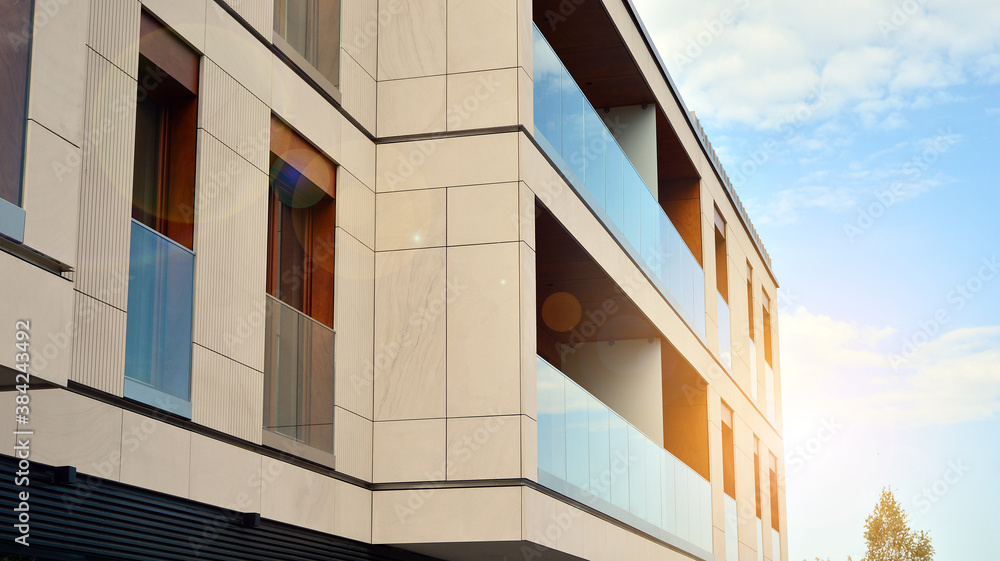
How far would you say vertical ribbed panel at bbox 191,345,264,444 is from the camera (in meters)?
9.52

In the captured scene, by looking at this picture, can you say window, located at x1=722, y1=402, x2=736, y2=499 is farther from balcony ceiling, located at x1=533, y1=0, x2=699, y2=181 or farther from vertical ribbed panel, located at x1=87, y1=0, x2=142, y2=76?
vertical ribbed panel, located at x1=87, y1=0, x2=142, y2=76

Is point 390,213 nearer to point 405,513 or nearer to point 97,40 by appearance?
point 405,513

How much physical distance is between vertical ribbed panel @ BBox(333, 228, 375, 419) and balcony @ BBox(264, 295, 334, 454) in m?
0.23

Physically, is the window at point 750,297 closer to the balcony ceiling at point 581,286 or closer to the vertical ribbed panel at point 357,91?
the balcony ceiling at point 581,286

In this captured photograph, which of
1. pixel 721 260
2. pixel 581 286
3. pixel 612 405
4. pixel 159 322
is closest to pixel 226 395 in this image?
pixel 159 322

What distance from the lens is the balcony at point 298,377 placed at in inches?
428

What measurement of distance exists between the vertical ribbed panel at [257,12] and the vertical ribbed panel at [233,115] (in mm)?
703

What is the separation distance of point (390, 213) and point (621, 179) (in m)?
5.72

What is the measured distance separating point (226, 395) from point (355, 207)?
341cm

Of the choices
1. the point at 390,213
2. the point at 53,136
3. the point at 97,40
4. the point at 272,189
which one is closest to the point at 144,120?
the point at 97,40

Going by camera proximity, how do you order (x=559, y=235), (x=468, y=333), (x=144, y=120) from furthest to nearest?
(x=559, y=235) < (x=468, y=333) < (x=144, y=120)

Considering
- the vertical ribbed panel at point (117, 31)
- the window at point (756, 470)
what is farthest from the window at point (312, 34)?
the window at point (756, 470)

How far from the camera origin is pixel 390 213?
519 inches

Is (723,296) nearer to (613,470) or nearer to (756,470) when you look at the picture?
(756,470)
